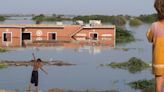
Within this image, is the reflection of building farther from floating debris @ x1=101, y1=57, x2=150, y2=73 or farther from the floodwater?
floating debris @ x1=101, y1=57, x2=150, y2=73

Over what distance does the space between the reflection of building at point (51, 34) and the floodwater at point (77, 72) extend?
1673 mm

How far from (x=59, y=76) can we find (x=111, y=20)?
39.0 m

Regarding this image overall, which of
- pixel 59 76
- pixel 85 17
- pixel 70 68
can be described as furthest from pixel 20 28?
pixel 85 17

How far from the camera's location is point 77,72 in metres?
15.1

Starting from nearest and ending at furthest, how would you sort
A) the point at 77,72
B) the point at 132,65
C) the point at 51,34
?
the point at 77,72 → the point at 132,65 → the point at 51,34

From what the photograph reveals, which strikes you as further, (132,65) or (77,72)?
(132,65)

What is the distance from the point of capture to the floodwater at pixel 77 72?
490 inches

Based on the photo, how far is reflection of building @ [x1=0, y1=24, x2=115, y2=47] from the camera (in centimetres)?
2417

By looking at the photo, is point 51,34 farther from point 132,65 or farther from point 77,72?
point 77,72

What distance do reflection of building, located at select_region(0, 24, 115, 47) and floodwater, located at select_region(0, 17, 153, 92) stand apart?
1.67m

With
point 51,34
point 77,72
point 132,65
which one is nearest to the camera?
point 77,72

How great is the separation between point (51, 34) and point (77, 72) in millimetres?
9800

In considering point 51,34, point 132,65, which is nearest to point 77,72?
point 132,65

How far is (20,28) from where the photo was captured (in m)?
24.1
